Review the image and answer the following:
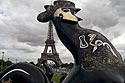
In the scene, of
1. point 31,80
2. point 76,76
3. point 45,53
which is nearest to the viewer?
point 76,76

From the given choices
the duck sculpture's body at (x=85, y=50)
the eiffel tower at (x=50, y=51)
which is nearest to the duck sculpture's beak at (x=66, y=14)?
the duck sculpture's body at (x=85, y=50)

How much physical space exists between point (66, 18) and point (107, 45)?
2.84 ft

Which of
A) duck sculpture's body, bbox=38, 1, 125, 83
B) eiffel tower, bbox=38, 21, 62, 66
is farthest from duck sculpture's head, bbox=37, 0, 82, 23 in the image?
eiffel tower, bbox=38, 21, 62, 66

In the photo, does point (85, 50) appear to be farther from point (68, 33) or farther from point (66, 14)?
point (66, 14)

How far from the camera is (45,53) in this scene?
5897 cm

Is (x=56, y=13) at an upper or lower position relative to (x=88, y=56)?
upper

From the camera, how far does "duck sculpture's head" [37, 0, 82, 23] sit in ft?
14.6

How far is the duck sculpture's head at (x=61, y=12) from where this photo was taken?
4.44 metres

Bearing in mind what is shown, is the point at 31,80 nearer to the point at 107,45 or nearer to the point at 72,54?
the point at 72,54

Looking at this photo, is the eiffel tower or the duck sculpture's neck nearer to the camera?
the duck sculpture's neck

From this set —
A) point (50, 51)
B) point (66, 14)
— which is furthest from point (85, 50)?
point (50, 51)

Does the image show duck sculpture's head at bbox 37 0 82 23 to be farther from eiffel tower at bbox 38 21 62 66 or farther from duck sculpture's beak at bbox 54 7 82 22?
eiffel tower at bbox 38 21 62 66

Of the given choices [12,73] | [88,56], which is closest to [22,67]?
[12,73]

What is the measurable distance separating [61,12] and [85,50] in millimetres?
834
